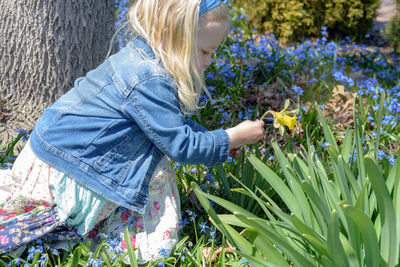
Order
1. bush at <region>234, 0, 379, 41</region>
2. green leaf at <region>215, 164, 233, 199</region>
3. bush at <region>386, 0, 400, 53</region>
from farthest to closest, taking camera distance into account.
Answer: bush at <region>234, 0, 379, 41</region>, bush at <region>386, 0, 400, 53</region>, green leaf at <region>215, 164, 233, 199</region>

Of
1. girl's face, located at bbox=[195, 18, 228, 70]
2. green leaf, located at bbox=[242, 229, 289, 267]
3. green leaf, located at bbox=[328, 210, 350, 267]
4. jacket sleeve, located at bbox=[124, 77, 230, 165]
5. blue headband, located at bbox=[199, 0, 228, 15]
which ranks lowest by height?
green leaf, located at bbox=[242, 229, 289, 267]

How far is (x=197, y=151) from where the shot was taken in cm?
194

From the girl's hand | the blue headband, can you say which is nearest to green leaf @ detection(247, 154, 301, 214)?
the girl's hand

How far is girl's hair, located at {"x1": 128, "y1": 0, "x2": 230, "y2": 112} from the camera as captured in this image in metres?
1.88

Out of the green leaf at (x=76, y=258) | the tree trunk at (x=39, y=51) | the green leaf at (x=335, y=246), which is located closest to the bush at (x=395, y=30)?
the tree trunk at (x=39, y=51)

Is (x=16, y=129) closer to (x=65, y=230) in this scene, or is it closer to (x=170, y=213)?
(x=65, y=230)

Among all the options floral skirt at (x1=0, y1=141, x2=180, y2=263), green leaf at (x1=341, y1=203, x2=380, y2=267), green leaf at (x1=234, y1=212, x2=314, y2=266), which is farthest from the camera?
floral skirt at (x1=0, y1=141, x2=180, y2=263)

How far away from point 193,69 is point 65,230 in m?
0.91

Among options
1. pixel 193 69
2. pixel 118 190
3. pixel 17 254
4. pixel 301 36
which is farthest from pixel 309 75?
pixel 17 254

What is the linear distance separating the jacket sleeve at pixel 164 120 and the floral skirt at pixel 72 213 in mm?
215

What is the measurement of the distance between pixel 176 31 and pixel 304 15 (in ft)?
11.7

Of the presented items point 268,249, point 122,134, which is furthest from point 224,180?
point 268,249

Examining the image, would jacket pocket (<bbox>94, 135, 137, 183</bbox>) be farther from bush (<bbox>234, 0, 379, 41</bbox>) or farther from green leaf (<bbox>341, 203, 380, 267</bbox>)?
bush (<bbox>234, 0, 379, 41</bbox>)

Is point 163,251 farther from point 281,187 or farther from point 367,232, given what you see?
point 367,232
